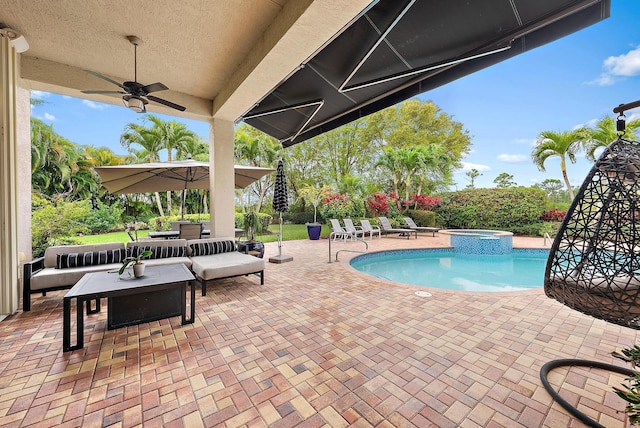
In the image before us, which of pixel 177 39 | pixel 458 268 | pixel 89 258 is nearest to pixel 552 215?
pixel 458 268

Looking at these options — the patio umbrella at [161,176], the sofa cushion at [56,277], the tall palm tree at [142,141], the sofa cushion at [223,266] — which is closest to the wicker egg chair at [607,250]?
the sofa cushion at [223,266]

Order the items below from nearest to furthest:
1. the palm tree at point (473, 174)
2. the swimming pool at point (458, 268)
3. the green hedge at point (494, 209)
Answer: the swimming pool at point (458, 268)
the green hedge at point (494, 209)
the palm tree at point (473, 174)

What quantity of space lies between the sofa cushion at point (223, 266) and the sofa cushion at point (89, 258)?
117cm

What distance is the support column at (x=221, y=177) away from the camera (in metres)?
6.31

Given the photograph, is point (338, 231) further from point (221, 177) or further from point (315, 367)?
point (315, 367)

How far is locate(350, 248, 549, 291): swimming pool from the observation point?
6.12m

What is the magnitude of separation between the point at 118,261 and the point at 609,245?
6.18 meters

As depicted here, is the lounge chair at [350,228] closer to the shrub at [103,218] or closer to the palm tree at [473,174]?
the shrub at [103,218]

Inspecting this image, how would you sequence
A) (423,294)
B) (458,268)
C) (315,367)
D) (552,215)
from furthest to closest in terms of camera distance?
(552,215)
(458,268)
(423,294)
(315,367)

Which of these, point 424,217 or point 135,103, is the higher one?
point 135,103

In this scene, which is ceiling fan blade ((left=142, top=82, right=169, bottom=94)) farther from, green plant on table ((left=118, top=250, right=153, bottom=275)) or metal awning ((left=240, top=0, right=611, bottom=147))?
green plant on table ((left=118, top=250, right=153, bottom=275))

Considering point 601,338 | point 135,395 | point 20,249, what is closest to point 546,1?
point 601,338

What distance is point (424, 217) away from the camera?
1446 centimetres

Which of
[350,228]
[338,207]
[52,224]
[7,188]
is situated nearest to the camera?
[7,188]
